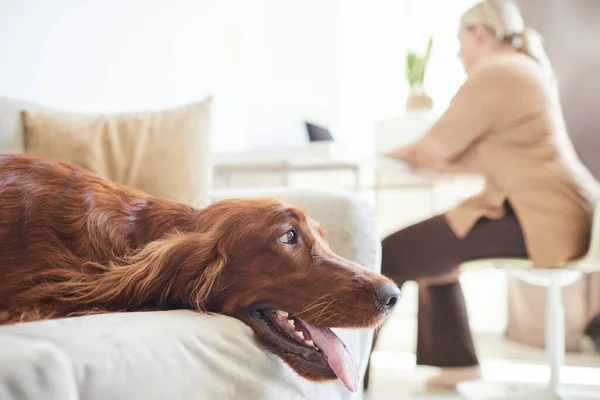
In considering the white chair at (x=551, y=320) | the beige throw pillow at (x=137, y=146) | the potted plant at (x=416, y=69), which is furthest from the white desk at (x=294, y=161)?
A: the potted plant at (x=416, y=69)

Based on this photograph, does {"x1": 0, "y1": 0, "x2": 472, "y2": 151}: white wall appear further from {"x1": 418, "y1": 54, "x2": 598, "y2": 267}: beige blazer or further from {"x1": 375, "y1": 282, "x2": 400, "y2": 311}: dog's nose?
{"x1": 375, "y1": 282, "x2": 400, "y2": 311}: dog's nose

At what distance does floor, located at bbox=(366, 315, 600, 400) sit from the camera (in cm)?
196

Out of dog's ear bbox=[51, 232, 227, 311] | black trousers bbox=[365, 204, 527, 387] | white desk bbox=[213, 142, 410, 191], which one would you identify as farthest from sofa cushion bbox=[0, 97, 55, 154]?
black trousers bbox=[365, 204, 527, 387]

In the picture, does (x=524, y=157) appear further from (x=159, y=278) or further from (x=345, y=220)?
(x=159, y=278)

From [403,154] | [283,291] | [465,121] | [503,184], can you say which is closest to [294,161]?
[403,154]

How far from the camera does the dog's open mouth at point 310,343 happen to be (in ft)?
2.60

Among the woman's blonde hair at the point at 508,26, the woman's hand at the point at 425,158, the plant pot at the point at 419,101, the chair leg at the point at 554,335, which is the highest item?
the woman's blonde hair at the point at 508,26

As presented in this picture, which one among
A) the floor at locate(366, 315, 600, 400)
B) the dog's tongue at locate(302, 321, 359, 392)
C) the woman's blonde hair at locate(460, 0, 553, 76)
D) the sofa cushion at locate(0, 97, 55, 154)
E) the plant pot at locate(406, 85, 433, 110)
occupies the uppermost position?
the woman's blonde hair at locate(460, 0, 553, 76)

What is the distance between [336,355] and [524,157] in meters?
1.31

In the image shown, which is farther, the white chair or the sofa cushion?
the white chair

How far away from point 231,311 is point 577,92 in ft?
9.39

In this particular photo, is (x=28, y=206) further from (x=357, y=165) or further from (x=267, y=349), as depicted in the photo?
(x=357, y=165)

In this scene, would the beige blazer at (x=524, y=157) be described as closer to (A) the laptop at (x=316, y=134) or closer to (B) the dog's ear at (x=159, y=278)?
(A) the laptop at (x=316, y=134)

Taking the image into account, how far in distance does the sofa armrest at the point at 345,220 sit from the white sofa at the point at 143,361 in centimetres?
32
